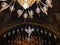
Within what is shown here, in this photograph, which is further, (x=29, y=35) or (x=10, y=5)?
(x=29, y=35)

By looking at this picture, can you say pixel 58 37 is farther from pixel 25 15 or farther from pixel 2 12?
pixel 2 12

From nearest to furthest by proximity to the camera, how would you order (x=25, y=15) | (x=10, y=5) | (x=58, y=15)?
(x=10, y=5) → (x=25, y=15) → (x=58, y=15)

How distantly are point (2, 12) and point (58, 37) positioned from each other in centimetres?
234

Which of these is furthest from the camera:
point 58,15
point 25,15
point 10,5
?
point 58,15

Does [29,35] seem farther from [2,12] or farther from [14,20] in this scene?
[2,12]

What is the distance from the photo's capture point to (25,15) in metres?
6.92

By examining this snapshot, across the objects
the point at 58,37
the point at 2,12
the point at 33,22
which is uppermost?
the point at 2,12

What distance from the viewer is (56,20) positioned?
7680mm

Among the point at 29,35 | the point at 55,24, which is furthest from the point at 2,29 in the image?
the point at 55,24

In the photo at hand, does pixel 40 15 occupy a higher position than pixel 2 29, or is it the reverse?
pixel 40 15

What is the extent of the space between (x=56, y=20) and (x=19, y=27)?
1.49 meters

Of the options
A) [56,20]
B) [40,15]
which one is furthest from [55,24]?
[40,15]

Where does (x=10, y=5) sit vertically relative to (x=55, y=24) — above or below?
above

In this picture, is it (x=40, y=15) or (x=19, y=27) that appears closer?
(x=40, y=15)
